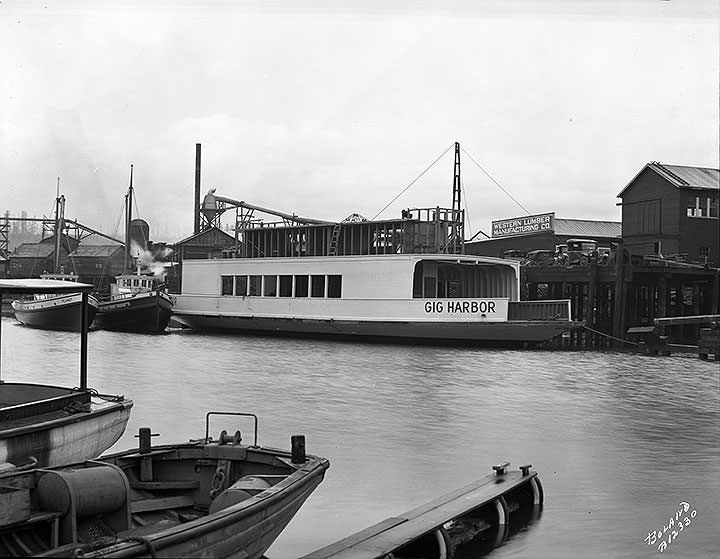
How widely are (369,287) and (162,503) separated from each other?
2201 centimetres

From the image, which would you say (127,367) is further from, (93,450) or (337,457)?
(93,450)

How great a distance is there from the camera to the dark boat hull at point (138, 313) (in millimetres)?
31594

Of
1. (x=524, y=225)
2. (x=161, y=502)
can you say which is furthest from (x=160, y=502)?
(x=524, y=225)

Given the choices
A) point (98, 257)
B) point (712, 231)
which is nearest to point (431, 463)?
point (712, 231)

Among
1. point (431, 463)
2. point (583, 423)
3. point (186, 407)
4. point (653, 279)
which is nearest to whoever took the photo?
point (431, 463)

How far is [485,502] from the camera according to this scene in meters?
7.83

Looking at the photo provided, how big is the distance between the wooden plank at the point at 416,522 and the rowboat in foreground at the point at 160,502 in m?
0.50

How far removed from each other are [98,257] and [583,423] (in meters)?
26.9

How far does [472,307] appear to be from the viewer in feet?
86.4

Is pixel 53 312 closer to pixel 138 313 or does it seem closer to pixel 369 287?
pixel 138 313

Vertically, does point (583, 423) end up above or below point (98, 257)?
below

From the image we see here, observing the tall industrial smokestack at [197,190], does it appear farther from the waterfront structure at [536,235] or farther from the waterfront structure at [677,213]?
the waterfront structure at [677,213]

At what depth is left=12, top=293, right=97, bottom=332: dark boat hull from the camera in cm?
3172

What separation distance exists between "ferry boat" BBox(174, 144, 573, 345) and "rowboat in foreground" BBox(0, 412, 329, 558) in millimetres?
19768
